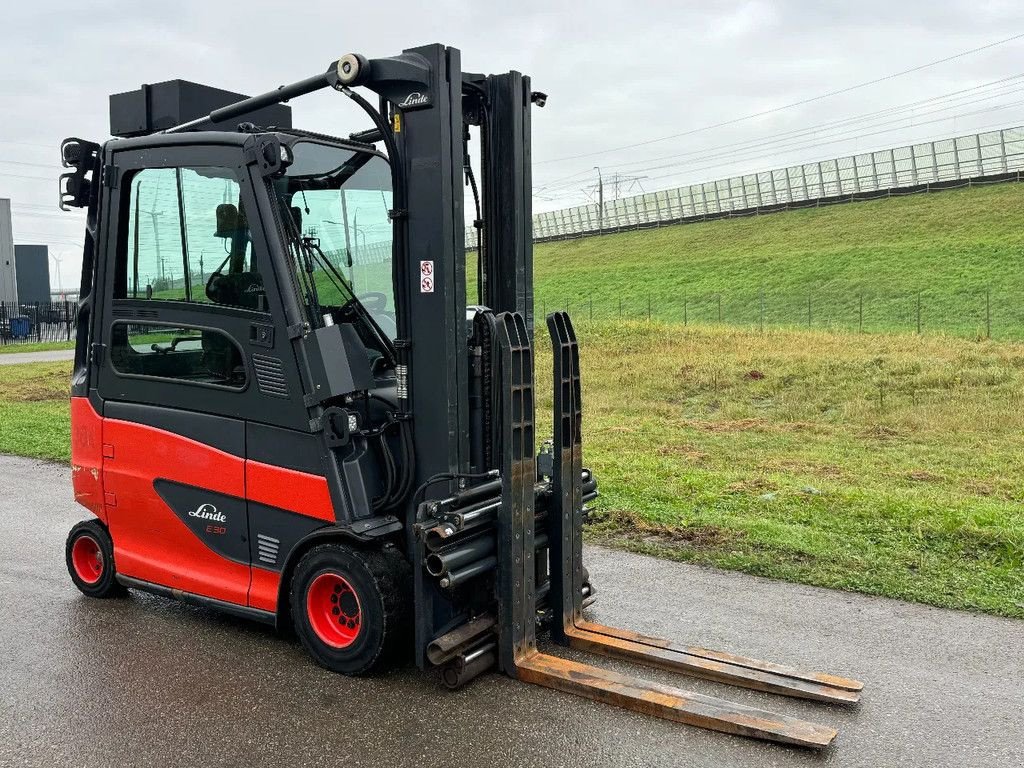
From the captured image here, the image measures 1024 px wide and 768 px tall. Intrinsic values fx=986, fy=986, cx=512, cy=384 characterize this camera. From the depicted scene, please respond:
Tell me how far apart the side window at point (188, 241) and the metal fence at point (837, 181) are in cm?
5248

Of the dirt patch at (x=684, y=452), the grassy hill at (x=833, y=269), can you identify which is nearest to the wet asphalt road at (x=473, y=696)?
the dirt patch at (x=684, y=452)

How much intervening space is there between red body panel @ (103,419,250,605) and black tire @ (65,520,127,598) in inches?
5.5

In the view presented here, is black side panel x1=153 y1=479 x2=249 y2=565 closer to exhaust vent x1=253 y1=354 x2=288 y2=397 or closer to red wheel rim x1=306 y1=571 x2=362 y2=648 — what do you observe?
red wheel rim x1=306 y1=571 x2=362 y2=648

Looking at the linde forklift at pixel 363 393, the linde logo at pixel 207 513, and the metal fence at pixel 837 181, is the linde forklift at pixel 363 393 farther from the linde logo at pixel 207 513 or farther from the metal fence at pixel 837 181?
the metal fence at pixel 837 181

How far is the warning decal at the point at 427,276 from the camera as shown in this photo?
4.92 meters

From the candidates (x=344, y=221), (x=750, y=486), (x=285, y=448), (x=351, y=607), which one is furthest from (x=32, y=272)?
(x=351, y=607)

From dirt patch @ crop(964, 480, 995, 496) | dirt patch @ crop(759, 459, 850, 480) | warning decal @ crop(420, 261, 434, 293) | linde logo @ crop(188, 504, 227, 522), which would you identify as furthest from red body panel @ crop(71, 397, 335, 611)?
dirt patch @ crop(964, 480, 995, 496)

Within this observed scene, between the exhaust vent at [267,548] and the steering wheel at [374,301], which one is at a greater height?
the steering wheel at [374,301]

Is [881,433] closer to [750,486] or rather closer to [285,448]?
[750,486]

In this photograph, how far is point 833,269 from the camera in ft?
133

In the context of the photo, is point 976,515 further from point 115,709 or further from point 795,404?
point 795,404

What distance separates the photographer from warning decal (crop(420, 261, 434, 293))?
4.92 m

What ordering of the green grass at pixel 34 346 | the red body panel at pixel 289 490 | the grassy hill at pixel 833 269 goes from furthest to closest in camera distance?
the green grass at pixel 34 346 < the grassy hill at pixel 833 269 < the red body panel at pixel 289 490

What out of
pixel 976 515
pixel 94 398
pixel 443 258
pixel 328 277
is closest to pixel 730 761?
pixel 443 258
